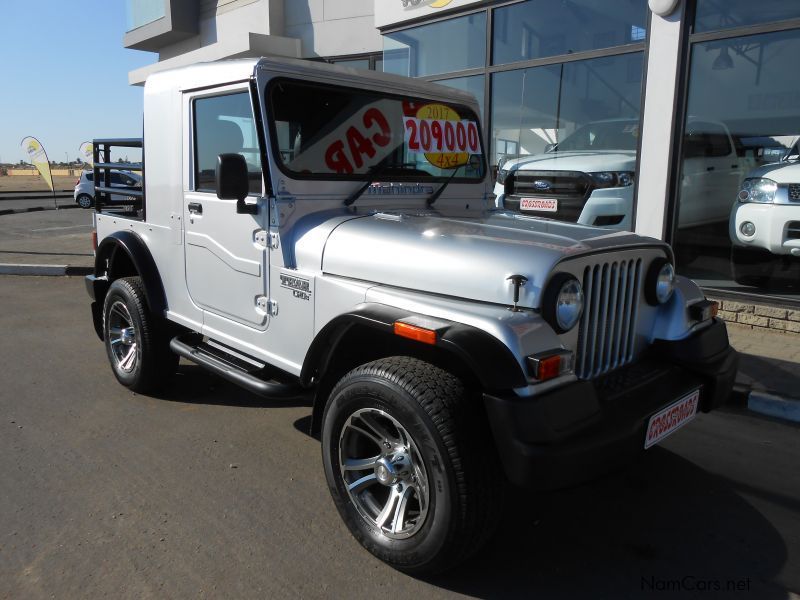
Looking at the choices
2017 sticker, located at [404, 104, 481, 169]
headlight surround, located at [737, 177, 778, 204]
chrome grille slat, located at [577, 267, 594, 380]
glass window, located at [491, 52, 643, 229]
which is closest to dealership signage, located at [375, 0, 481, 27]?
glass window, located at [491, 52, 643, 229]

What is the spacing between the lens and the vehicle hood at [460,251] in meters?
2.51

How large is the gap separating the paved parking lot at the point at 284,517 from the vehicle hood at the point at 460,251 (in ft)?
3.87

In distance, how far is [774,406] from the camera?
439 centimetres

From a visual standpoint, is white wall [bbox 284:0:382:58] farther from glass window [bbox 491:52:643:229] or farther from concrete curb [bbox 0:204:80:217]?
concrete curb [bbox 0:204:80:217]

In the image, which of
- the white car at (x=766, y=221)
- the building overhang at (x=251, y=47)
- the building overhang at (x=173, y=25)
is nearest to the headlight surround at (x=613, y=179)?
the white car at (x=766, y=221)

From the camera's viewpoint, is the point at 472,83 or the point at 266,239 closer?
the point at 266,239

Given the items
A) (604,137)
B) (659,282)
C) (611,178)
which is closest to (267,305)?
(659,282)

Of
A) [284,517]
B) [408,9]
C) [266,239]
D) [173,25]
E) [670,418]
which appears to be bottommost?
[284,517]

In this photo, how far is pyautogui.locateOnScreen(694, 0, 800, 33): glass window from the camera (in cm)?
608

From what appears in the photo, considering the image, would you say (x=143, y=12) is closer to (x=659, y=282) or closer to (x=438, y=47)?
(x=438, y=47)

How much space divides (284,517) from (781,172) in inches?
226

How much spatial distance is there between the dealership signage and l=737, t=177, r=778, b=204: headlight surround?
14.3 ft

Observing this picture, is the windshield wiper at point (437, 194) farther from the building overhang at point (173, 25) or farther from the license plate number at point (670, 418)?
the building overhang at point (173, 25)

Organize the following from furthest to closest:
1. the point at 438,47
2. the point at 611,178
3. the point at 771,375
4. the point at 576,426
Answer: the point at 438,47 → the point at 611,178 → the point at 771,375 → the point at 576,426
